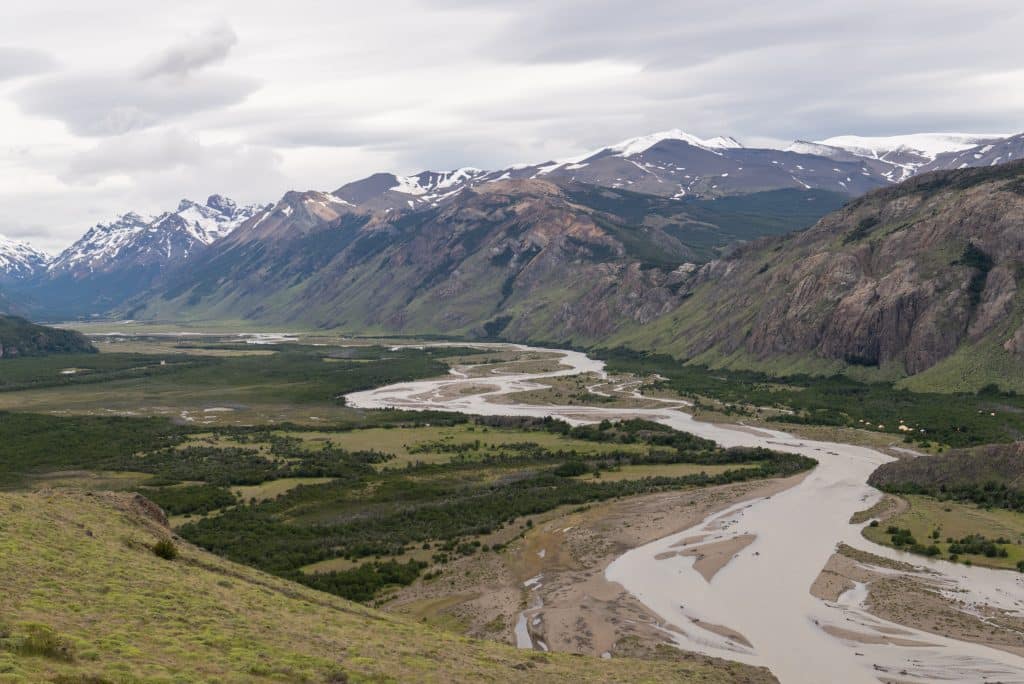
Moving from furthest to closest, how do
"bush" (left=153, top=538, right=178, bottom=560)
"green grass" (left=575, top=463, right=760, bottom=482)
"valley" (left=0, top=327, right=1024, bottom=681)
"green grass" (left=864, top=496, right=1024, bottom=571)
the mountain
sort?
the mountain < "green grass" (left=575, top=463, right=760, bottom=482) < "green grass" (left=864, top=496, right=1024, bottom=571) < "valley" (left=0, top=327, right=1024, bottom=681) < "bush" (left=153, top=538, right=178, bottom=560)

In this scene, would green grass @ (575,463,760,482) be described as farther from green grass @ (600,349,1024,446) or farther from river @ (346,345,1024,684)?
green grass @ (600,349,1024,446)

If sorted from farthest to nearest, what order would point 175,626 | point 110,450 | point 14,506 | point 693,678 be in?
point 110,450, point 14,506, point 693,678, point 175,626

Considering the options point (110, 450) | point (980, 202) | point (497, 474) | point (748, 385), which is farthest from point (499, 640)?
point (980, 202)

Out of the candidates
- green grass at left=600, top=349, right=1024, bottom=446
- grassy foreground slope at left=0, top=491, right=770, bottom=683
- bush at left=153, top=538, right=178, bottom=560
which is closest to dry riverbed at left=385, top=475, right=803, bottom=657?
grassy foreground slope at left=0, top=491, right=770, bottom=683

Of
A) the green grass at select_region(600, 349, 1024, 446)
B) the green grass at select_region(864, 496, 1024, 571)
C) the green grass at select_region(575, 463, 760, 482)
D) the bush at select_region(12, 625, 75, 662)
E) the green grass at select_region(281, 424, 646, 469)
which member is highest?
the bush at select_region(12, 625, 75, 662)

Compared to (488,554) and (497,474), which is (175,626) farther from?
(497,474)

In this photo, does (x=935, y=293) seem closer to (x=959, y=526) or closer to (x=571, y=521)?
(x=959, y=526)

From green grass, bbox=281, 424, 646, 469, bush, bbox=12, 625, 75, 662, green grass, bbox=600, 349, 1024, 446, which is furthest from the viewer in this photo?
green grass, bbox=600, 349, 1024, 446
